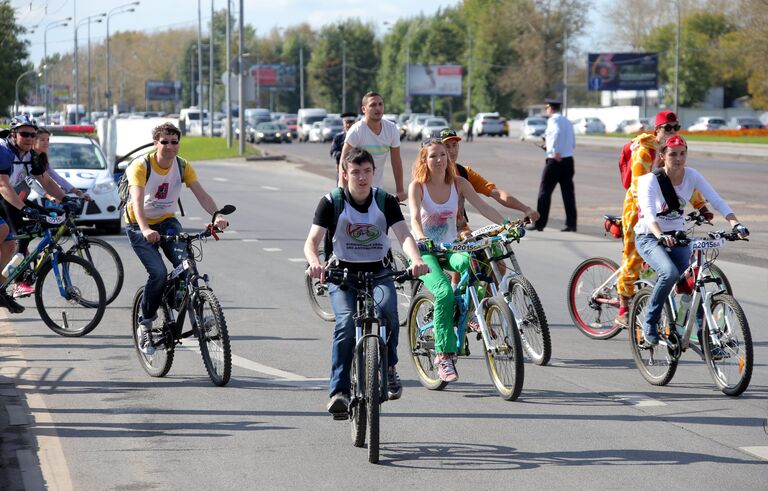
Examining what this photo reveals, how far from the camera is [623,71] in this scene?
329 ft

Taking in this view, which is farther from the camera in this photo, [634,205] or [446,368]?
[634,205]

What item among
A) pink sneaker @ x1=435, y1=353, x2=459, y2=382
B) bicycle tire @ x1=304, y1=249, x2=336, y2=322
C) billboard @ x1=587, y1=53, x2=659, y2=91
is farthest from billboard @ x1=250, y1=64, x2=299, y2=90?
pink sneaker @ x1=435, y1=353, x2=459, y2=382

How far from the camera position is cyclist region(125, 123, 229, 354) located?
8.73 m

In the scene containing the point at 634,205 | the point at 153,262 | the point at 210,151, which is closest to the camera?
the point at 153,262

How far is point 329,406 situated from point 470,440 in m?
0.81

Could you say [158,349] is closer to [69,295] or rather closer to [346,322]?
[69,295]

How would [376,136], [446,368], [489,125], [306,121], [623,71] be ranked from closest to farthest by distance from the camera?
[446,368]
[376,136]
[306,121]
[489,125]
[623,71]

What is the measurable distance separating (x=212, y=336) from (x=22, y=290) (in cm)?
334

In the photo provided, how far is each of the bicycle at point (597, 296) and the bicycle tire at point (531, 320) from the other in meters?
1.25

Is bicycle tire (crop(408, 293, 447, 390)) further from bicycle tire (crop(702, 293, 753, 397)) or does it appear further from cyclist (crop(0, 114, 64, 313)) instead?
cyclist (crop(0, 114, 64, 313))

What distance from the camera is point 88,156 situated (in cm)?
2073

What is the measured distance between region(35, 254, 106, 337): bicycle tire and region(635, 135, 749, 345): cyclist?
455cm

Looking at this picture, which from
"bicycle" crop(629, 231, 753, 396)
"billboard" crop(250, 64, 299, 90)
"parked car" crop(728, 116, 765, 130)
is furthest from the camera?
"billboard" crop(250, 64, 299, 90)

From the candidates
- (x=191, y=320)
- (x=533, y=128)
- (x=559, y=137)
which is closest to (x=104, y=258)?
(x=191, y=320)
